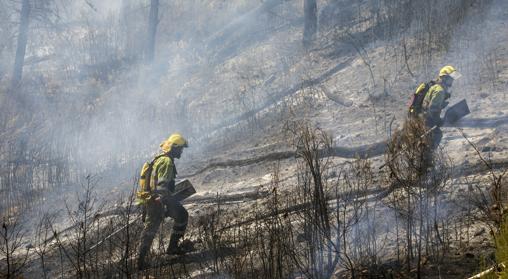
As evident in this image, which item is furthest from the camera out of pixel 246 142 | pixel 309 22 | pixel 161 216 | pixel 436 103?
pixel 309 22

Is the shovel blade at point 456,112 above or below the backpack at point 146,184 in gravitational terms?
above

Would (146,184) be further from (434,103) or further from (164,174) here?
(434,103)

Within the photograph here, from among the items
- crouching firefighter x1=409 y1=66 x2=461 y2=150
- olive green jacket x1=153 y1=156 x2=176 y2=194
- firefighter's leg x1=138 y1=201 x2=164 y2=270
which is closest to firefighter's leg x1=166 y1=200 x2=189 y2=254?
firefighter's leg x1=138 y1=201 x2=164 y2=270

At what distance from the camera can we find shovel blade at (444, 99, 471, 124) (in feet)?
32.9

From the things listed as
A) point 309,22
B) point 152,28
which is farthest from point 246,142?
point 152,28

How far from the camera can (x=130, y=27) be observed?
84.3 feet

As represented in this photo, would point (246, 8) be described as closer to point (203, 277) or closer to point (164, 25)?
point (164, 25)

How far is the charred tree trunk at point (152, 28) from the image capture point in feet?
72.8

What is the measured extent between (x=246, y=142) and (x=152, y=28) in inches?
420

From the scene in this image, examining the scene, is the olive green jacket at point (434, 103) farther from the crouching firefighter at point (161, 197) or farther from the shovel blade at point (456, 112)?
the crouching firefighter at point (161, 197)

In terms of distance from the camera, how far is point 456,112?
33.0 feet

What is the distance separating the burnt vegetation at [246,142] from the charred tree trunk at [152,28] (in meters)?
0.08

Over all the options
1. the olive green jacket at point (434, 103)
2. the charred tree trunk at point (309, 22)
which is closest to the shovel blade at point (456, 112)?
the olive green jacket at point (434, 103)

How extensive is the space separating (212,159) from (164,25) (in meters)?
15.0
